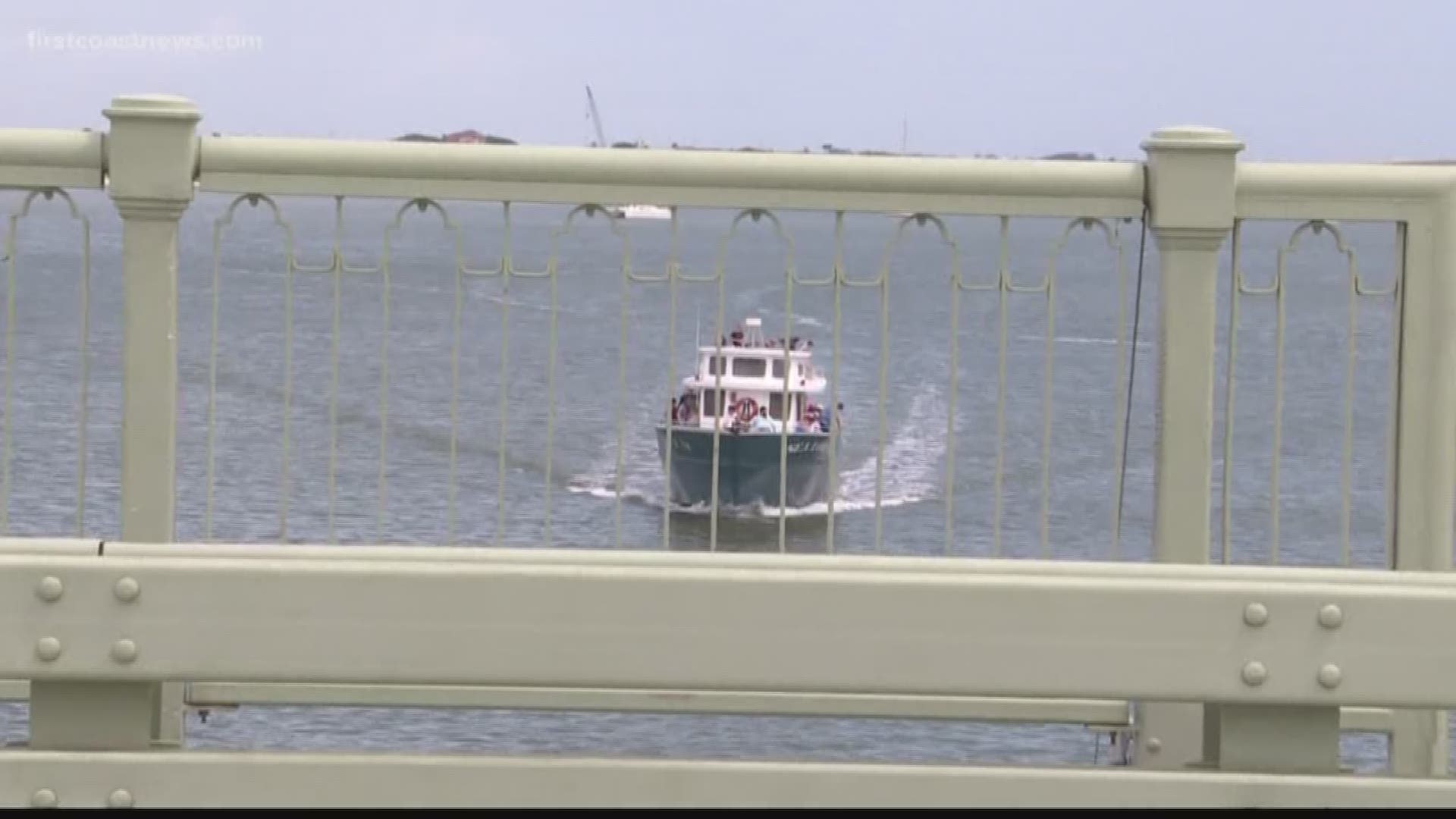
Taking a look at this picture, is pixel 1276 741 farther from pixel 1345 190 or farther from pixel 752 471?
Answer: pixel 752 471

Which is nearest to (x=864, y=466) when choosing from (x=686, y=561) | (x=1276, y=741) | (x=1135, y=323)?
(x=1135, y=323)

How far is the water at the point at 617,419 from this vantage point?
21.0 feet

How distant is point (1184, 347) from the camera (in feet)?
18.7

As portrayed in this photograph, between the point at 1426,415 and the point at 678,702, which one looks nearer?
the point at 678,702

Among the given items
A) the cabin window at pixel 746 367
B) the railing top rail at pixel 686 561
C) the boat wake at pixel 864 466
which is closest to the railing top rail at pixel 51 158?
the railing top rail at pixel 686 561

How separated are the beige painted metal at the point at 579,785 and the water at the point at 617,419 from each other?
48.0 inches

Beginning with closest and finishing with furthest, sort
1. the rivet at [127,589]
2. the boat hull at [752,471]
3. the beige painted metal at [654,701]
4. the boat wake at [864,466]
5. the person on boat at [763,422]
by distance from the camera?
the rivet at [127,589]
the beige painted metal at [654,701]
the person on boat at [763,422]
the boat hull at [752,471]
the boat wake at [864,466]

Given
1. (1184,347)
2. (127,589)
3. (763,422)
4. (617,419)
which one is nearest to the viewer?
(127,589)

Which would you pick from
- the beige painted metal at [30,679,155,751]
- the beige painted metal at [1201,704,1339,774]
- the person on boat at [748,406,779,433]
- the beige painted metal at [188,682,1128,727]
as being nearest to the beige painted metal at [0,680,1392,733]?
the beige painted metal at [188,682,1128,727]

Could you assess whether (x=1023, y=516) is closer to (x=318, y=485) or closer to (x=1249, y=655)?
(x=318, y=485)

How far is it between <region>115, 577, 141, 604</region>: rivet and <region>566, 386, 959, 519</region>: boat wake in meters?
49.9

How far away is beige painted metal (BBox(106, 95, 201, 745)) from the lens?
219 inches

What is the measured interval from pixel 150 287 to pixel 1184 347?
2.40m

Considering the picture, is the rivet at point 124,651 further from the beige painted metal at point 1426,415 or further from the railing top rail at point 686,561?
the beige painted metal at point 1426,415
